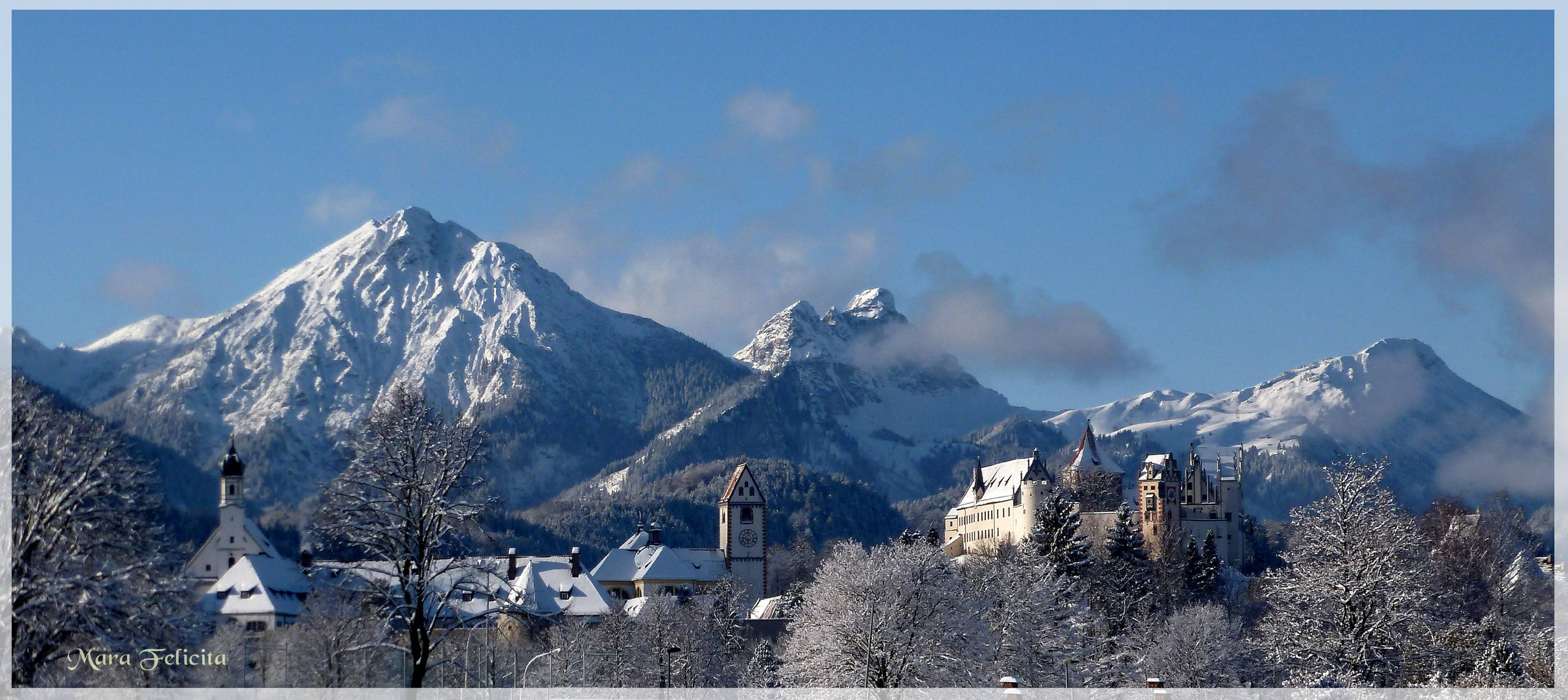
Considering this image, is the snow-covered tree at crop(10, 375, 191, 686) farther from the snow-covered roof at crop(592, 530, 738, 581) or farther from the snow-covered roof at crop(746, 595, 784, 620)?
the snow-covered roof at crop(592, 530, 738, 581)

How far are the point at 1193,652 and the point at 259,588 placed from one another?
52.9m

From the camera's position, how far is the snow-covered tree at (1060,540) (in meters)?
113

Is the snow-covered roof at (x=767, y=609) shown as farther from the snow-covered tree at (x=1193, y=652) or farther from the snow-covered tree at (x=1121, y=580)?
the snow-covered tree at (x=1193, y=652)

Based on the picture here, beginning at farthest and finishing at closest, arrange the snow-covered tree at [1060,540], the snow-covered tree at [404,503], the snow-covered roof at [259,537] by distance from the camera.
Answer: the snow-covered roof at [259,537] → the snow-covered tree at [1060,540] → the snow-covered tree at [404,503]

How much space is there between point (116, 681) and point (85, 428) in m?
7.22

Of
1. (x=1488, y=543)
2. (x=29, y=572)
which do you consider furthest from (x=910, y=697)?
(x=1488, y=543)

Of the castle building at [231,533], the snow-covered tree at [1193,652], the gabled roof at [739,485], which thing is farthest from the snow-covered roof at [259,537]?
the gabled roof at [739,485]

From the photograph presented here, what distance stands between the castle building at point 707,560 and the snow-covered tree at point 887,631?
6945cm

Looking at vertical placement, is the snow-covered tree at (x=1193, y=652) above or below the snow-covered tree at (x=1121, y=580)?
below

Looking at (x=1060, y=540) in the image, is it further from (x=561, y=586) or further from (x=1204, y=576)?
(x=561, y=586)

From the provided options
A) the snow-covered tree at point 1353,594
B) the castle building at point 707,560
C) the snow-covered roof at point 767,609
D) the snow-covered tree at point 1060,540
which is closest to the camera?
the snow-covered tree at point 1353,594

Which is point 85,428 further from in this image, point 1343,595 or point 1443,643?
point 1443,643

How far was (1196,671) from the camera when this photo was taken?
9269 cm

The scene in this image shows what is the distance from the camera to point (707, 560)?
169m
